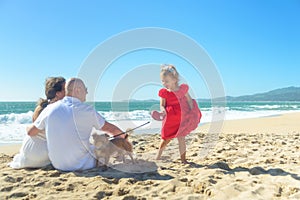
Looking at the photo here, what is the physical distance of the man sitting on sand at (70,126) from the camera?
11.3 feet

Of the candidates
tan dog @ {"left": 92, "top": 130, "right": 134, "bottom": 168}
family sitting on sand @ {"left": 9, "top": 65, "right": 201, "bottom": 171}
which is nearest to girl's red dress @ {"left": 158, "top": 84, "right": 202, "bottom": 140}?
family sitting on sand @ {"left": 9, "top": 65, "right": 201, "bottom": 171}

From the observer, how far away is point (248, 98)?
12475 cm

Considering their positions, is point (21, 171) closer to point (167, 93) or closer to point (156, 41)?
point (167, 93)

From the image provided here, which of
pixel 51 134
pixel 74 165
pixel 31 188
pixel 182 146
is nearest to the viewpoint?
pixel 31 188

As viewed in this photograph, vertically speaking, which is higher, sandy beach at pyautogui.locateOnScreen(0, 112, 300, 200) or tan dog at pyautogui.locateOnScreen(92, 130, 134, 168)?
tan dog at pyautogui.locateOnScreen(92, 130, 134, 168)

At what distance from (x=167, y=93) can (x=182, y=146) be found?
2.93 ft

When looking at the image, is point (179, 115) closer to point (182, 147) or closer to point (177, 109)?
point (177, 109)

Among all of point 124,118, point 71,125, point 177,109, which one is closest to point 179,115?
point 177,109

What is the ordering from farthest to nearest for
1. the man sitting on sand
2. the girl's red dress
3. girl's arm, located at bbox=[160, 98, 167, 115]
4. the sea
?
the sea
girl's arm, located at bbox=[160, 98, 167, 115]
the girl's red dress
the man sitting on sand

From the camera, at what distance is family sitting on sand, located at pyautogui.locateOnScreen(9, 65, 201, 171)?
11.3 feet

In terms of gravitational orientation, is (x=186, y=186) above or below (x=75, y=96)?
below

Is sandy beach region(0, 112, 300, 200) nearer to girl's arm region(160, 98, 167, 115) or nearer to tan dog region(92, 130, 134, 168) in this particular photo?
tan dog region(92, 130, 134, 168)

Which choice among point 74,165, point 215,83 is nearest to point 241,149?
point 215,83

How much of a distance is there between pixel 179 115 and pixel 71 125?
1.72 m
